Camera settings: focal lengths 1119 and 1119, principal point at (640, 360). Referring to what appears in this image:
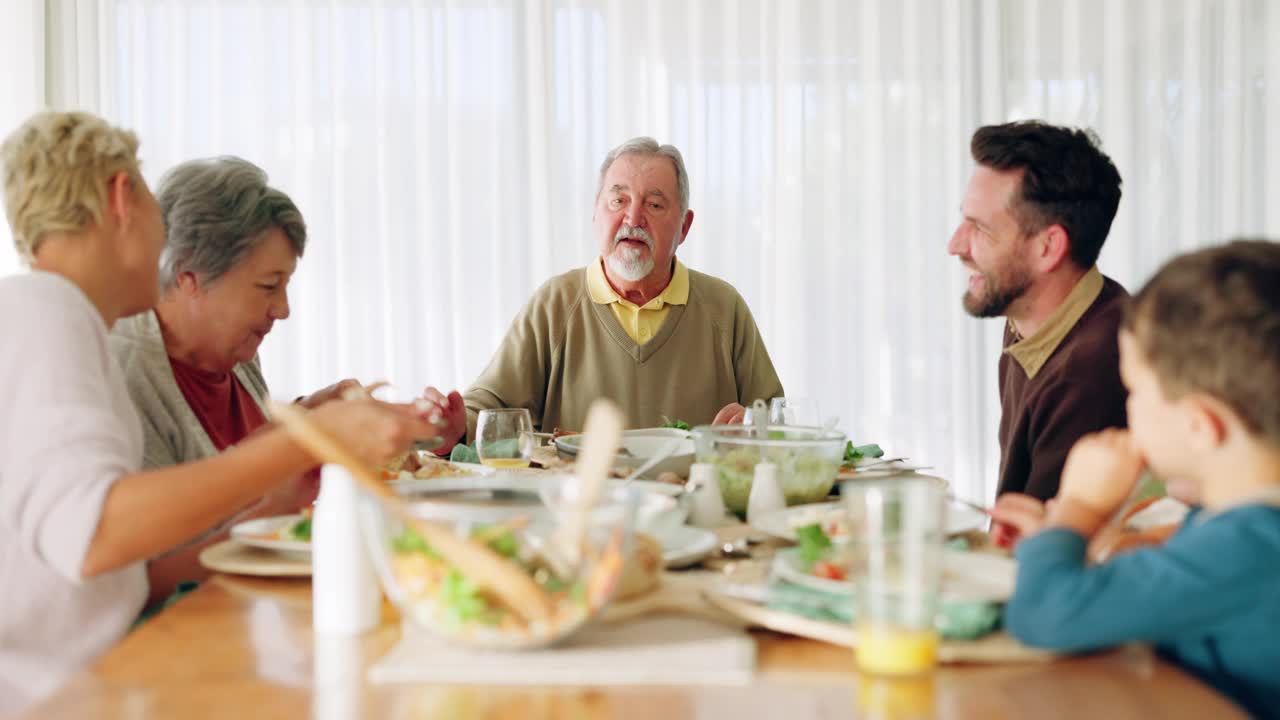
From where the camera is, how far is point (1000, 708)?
856 millimetres

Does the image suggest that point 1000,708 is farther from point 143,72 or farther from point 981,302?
point 143,72

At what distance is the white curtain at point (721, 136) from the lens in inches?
177

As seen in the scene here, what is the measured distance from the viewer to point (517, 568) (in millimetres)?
921

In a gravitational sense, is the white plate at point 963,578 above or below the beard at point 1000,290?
below

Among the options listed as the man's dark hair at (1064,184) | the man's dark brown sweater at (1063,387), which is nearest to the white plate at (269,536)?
the man's dark brown sweater at (1063,387)

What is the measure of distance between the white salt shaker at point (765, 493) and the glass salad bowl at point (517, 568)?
2.37 feet

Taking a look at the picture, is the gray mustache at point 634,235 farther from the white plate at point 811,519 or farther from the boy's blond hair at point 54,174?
the boy's blond hair at point 54,174

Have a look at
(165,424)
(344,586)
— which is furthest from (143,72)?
(344,586)

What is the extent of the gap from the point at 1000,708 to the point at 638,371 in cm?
248

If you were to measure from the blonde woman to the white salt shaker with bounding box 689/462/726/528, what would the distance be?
0.51m

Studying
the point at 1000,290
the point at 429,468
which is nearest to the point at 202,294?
the point at 429,468

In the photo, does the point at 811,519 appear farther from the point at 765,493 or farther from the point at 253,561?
the point at 253,561

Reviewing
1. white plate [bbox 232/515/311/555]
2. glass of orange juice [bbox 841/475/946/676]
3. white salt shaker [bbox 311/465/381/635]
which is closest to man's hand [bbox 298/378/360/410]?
white plate [bbox 232/515/311/555]

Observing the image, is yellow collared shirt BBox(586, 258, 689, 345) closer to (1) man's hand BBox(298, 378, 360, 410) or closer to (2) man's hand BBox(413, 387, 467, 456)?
(2) man's hand BBox(413, 387, 467, 456)
